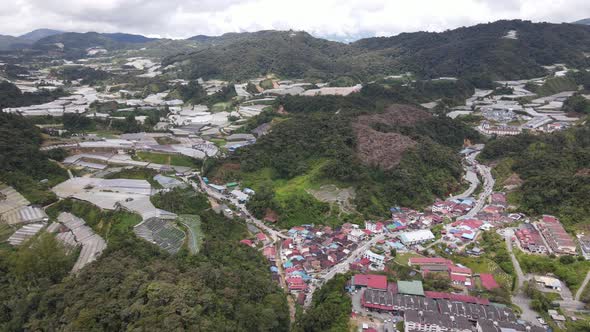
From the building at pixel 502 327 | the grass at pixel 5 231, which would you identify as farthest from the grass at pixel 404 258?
the grass at pixel 5 231

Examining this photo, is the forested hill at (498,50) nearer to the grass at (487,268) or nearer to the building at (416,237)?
the building at (416,237)

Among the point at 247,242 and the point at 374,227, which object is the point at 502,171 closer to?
the point at 374,227

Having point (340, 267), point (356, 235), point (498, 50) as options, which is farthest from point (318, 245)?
point (498, 50)

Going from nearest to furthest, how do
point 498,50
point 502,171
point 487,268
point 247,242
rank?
point 487,268, point 247,242, point 502,171, point 498,50

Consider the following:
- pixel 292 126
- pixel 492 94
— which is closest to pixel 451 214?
pixel 292 126

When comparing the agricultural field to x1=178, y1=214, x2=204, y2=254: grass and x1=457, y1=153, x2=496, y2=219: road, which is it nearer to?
x1=178, y1=214, x2=204, y2=254: grass

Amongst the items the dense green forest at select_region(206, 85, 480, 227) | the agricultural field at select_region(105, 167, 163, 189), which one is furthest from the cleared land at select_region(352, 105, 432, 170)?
the agricultural field at select_region(105, 167, 163, 189)

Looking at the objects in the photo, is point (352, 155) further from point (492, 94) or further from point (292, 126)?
point (492, 94)
